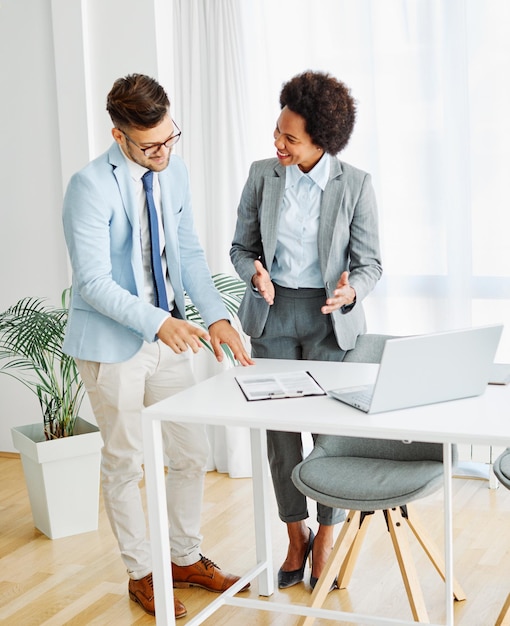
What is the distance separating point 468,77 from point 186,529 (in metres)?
2.16

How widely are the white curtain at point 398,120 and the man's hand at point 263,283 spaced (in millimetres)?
1360

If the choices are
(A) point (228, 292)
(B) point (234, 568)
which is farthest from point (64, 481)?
(A) point (228, 292)

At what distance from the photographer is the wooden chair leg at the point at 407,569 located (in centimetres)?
254

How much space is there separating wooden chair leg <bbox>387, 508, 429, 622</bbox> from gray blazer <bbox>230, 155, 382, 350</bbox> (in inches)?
22.6

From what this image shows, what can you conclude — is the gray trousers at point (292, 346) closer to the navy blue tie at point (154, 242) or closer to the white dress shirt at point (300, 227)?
the white dress shirt at point (300, 227)

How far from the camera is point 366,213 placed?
9.43ft

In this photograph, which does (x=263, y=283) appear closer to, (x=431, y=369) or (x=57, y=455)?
(x=431, y=369)

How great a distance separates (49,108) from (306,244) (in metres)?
1.96

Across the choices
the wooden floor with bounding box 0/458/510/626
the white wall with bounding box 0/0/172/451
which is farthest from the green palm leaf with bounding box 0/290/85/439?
the white wall with bounding box 0/0/172/451

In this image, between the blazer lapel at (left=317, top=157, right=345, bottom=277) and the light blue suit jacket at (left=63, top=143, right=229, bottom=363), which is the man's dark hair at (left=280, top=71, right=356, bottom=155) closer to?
the blazer lapel at (left=317, top=157, right=345, bottom=277)

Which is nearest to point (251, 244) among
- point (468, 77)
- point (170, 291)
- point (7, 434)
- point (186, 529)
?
point (170, 291)

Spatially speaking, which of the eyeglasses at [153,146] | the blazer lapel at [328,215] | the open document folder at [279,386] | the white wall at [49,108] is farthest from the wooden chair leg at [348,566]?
the white wall at [49,108]

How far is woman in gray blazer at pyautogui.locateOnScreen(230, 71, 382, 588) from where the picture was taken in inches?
107

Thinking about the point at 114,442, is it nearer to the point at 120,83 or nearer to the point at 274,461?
the point at 274,461
